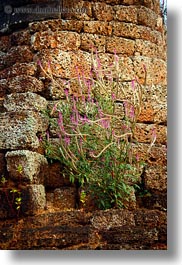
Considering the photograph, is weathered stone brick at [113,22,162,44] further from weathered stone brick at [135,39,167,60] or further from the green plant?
the green plant

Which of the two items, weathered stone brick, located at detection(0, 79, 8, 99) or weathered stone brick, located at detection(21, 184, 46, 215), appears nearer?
weathered stone brick, located at detection(21, 184, 46, 215)

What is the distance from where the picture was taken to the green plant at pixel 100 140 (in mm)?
3492

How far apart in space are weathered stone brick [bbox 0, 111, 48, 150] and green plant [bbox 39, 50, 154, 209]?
0.08 m

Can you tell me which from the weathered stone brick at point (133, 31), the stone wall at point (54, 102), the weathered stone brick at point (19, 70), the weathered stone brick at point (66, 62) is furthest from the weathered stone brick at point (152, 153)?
the weathered stone brick at point (19, 70)

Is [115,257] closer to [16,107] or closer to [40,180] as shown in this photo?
[40,180]

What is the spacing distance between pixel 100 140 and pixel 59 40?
66 centimetres

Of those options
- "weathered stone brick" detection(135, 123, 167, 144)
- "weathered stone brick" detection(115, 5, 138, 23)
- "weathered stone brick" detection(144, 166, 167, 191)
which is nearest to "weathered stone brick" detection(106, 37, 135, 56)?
"weathered stone brick" detection(115, 5, 138, 23)

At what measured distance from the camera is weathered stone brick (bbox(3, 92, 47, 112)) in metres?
3.60

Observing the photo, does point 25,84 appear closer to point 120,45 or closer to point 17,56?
point 17,56

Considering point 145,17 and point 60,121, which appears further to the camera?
point 145,17

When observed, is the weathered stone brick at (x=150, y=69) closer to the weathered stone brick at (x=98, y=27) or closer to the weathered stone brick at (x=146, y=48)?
the weathered stone brick at (x=146, y=48)

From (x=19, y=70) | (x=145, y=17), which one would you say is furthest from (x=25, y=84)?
(x=145, y=17)

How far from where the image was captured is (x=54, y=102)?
12.0 feet

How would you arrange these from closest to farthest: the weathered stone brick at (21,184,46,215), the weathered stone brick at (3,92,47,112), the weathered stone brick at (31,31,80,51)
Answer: the weathered stone brick at (21,184,46,215), the weathered stone brick at (3,92,47,112), the weathered stone brick at (31,31,80,51)
